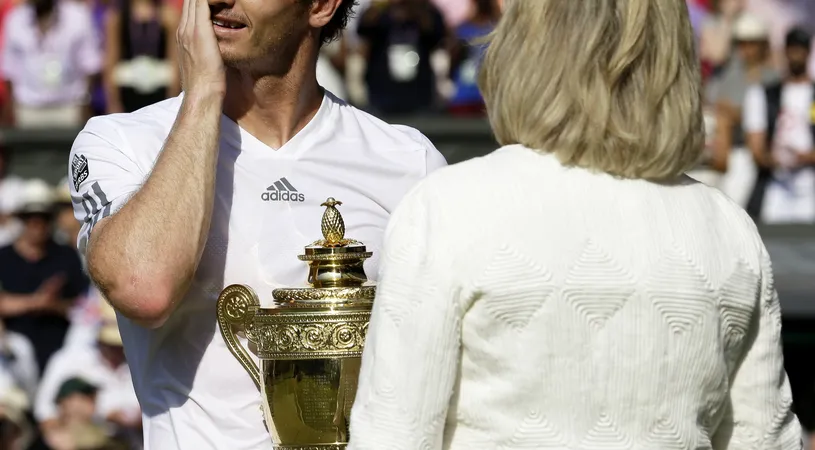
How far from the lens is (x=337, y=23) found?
397 cm

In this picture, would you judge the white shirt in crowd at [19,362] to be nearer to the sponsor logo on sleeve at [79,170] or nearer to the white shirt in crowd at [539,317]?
the sponsor logo on sleeve at [79,170]

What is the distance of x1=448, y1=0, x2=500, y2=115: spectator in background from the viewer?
10484 millimetres

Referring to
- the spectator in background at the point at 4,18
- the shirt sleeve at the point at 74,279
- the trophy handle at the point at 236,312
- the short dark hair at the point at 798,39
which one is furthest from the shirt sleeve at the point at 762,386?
the spectator in background at the point at 4,18

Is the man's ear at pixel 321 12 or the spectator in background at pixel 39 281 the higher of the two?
the man's ear at pixel 321 12

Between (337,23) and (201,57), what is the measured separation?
58 centimetres

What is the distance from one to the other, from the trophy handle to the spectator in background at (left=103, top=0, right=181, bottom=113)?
24.8ft

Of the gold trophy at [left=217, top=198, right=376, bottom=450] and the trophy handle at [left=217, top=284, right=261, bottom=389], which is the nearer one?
the gold trophy at [left=217, top=198, right=376, bottom=450]

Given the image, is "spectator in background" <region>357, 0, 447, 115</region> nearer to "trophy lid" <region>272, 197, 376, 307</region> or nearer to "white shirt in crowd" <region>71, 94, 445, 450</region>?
"white shirt in crowd" <region>71, 94, 445, 450</region>

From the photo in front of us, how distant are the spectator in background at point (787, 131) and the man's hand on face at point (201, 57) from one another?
6.70m

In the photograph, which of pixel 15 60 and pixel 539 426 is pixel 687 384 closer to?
pixel 539 426

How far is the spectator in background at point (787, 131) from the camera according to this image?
966 centimetres

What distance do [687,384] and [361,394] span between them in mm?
546

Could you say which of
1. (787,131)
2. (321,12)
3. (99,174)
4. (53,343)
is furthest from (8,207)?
(99,174)

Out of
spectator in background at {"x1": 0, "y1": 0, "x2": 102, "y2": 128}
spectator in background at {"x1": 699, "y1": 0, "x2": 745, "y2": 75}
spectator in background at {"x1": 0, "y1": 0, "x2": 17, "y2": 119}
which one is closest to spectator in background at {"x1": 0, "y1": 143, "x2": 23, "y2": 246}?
spectator in background at {"x1": 0, "y1": 0, "x2": 102, "y2": 128}
